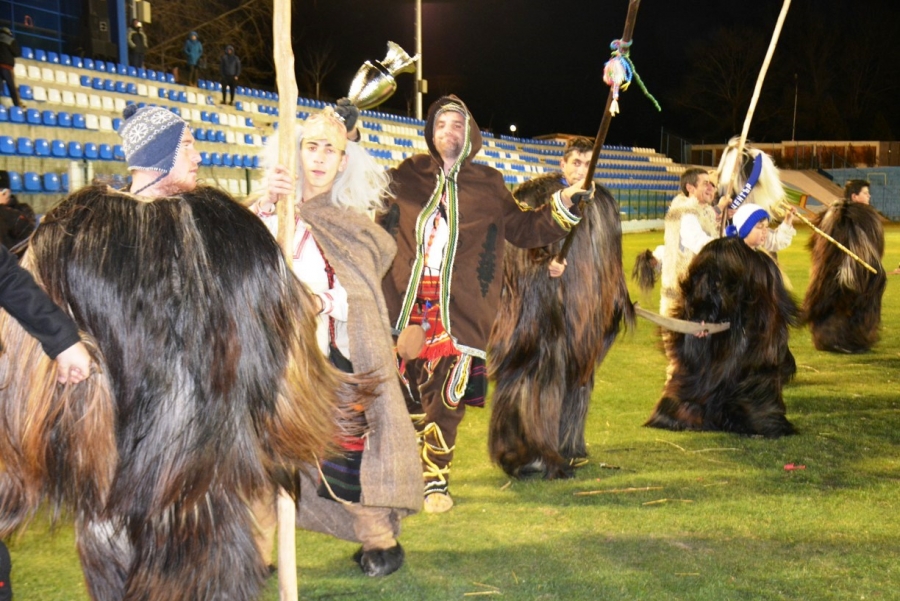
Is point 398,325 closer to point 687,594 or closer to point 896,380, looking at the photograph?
point 687,594

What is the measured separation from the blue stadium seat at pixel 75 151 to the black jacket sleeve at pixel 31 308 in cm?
1249

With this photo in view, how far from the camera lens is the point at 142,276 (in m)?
2.18

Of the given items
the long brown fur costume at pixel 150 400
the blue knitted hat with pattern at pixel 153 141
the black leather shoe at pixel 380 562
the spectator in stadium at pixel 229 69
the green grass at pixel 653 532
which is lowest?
the green grass at pixel 653 532

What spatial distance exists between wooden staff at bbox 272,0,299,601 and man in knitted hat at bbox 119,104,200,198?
0.28 meters

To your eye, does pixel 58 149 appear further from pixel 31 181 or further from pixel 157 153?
pixel 157 153

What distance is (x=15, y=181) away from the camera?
453 inches

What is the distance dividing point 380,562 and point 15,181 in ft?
32.9

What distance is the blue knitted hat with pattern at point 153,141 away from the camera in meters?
2.44

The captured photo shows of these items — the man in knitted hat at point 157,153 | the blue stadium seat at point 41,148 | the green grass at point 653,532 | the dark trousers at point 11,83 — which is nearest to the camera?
the man in knitted hat at point 157,153

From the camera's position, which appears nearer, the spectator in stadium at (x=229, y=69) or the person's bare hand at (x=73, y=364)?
the person's bare hand at (x=73, y=364)

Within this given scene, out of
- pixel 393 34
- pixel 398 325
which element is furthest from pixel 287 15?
pixel 393 34

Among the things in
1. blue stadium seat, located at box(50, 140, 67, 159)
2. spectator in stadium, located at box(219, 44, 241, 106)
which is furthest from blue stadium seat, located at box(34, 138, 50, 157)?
spectator in stadium, located at box(219, 44, 241, 106)

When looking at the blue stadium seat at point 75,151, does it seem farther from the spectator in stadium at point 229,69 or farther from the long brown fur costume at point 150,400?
the long brown fur costume at point 150,400

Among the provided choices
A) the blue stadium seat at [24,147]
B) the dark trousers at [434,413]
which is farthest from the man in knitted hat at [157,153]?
the blue stadium seat at [24,147]
